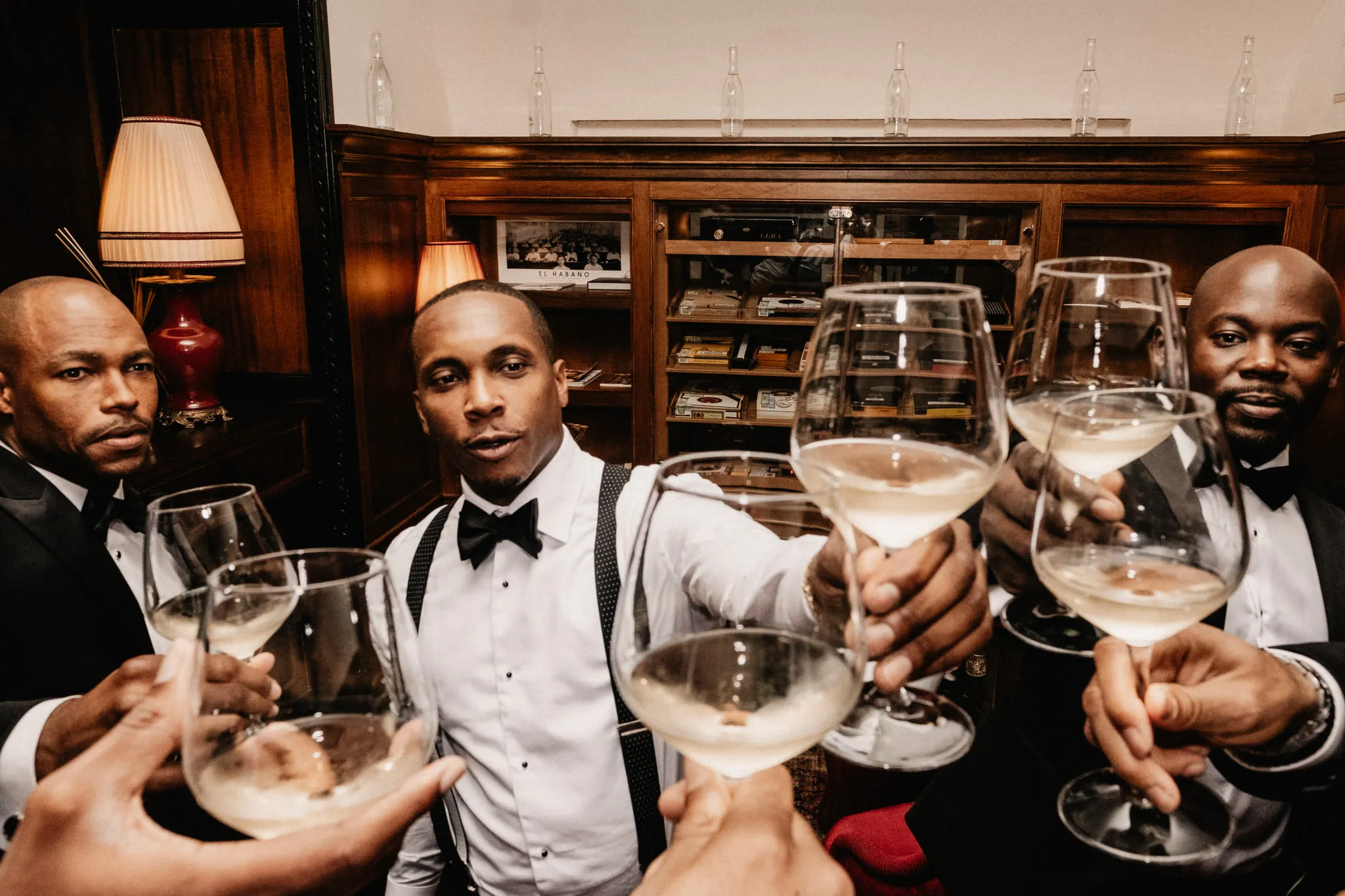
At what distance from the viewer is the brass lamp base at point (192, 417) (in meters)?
3.07

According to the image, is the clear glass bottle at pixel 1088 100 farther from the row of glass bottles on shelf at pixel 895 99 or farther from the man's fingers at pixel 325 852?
the man's fingers at pixel 325 852

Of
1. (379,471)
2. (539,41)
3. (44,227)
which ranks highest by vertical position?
(539,41)

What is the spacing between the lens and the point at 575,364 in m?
4.65

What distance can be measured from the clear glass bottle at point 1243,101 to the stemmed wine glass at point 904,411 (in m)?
3.91

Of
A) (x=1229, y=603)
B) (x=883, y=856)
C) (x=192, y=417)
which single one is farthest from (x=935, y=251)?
(x=192, y=417)

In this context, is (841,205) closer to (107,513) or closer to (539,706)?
(539,706)

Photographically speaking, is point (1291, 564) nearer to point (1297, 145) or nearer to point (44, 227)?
point (1297, 145)

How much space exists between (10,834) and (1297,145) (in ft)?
15.3

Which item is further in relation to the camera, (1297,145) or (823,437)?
(1297,145)

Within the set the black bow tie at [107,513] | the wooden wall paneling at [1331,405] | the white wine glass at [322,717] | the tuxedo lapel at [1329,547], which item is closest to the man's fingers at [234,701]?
the white wine glass at [322,717]

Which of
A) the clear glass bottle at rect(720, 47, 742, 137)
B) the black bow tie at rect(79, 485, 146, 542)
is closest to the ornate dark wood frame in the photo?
the clear glass bottle at rect(720, 47, 742, 137)

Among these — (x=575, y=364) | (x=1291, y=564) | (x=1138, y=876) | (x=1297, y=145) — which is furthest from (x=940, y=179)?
(x=1138, y=876)

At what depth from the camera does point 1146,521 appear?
2.72ft

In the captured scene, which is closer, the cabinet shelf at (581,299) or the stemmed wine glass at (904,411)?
the stemmed wine glass at (904,411)
